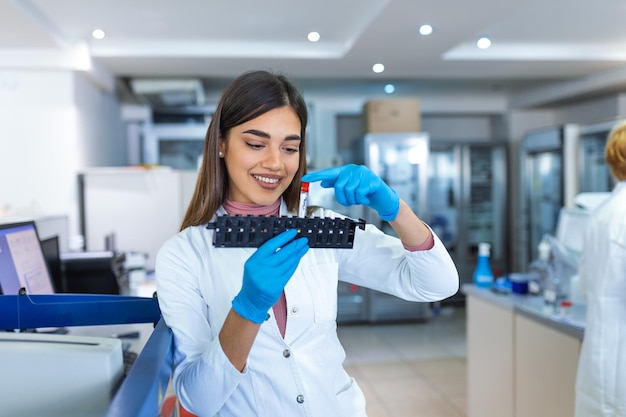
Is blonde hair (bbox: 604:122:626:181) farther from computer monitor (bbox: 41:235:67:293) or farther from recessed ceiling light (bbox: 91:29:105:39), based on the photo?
recessed ceiling light (bbox: 91:29:105:39)

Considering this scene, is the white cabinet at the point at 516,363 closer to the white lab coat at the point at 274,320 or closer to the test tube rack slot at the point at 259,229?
the white lab coat at the point at 274,320

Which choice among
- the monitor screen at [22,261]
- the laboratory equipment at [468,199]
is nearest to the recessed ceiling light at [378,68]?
the laboratory equipment at [468,199]

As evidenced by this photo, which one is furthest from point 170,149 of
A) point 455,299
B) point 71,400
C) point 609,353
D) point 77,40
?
point 71,400

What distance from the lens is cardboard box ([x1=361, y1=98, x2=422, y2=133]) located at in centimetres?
572

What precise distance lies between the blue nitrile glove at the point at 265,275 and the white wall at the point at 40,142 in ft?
11.1

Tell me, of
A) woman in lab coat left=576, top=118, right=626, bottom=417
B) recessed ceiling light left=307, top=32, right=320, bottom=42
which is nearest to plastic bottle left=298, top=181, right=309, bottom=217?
woman in lab coat left=576, top=118, right=626, bottom=417

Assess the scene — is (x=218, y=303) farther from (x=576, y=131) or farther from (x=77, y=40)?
(x=576, y=131)

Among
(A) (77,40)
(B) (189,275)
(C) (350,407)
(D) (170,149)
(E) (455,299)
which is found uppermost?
(A) (77,40)

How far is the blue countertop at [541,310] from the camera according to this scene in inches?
93.6

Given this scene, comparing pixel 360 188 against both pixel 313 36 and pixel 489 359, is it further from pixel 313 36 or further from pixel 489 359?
pixel 313 36

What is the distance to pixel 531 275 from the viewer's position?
3217mm

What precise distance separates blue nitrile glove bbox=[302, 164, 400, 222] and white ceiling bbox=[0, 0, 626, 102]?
2255mm

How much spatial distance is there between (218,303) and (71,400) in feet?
1.43

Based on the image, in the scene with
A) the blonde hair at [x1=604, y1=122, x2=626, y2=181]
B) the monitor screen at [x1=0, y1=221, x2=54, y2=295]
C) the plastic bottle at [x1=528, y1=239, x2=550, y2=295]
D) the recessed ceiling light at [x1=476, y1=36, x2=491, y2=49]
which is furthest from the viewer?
the recessed ceiling light at [x1=476, y1=36, x2=491, y2=49]
